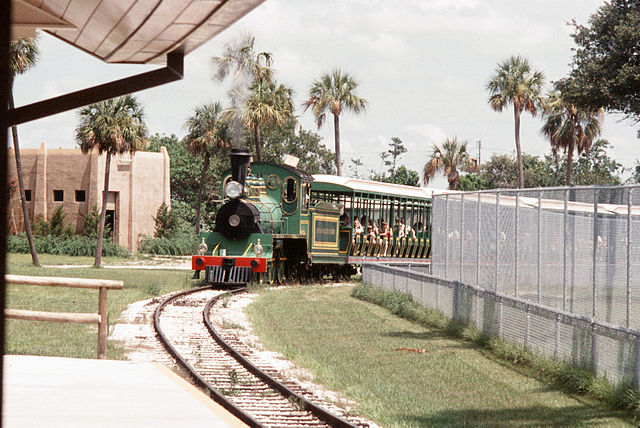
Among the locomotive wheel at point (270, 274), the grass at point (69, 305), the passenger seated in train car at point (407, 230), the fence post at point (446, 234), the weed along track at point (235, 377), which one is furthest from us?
the passenger seated in train car at point (407, 230)

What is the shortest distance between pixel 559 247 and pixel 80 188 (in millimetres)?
36025

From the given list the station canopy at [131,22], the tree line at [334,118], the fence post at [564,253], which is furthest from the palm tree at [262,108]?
the station canopy at [131,22]

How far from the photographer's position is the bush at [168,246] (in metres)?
45.0

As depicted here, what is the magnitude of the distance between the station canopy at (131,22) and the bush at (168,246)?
38.8 m

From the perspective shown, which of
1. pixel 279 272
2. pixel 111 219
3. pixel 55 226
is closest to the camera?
pixel 279 272

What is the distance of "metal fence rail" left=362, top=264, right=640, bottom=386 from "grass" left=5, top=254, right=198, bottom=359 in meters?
5.71

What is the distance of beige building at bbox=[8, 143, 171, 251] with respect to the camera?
4381cm

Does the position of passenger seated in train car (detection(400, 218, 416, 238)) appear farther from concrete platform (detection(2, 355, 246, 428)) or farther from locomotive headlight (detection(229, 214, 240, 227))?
concrete platform (detection(2, 355, 246, 428))

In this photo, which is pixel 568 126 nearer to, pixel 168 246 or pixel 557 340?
pixel 168 246

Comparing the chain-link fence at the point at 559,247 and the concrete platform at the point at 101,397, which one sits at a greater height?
the chain-link fence at the point at 559,247

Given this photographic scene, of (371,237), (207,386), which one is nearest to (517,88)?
(371,237)

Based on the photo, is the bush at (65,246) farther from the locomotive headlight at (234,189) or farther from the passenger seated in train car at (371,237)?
the locomotive headlight at (234,189)

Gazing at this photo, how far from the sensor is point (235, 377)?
1030cm

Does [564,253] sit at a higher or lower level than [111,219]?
lower
